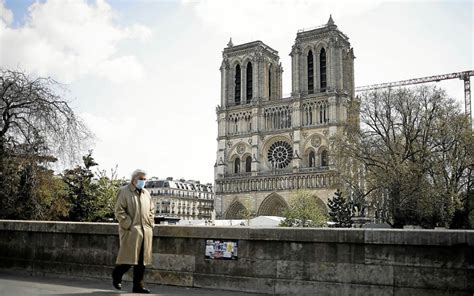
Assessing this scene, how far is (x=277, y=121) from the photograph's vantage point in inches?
2645

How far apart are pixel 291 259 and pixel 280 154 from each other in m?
59.6

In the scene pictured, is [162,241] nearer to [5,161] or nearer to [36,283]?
[36,283]

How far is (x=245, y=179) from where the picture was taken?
217 ft

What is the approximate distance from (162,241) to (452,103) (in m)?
31.6

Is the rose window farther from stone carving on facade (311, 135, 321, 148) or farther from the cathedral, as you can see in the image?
stone carving on facade (311, 135, 321, 148)

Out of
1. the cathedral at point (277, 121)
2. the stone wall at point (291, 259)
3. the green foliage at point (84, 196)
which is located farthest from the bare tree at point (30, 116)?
the cathedral at point (277, 121)

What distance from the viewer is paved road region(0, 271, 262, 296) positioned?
654 centimetres

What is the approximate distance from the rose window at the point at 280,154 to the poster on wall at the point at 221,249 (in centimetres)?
5793

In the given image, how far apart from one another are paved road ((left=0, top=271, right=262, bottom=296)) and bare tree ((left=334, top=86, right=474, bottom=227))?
25.3 m

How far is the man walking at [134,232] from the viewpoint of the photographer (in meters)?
6.51

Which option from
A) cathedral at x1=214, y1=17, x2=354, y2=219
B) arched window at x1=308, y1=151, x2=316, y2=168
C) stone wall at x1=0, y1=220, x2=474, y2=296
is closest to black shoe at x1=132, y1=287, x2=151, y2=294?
stone wall at x1=0, y1=220, x2=474, y2=296

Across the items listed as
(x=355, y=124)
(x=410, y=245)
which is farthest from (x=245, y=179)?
(x=410, y=245)

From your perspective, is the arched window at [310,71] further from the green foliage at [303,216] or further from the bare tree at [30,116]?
the bare tree at [30,116]

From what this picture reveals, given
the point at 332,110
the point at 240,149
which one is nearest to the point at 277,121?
the point at 240,149
